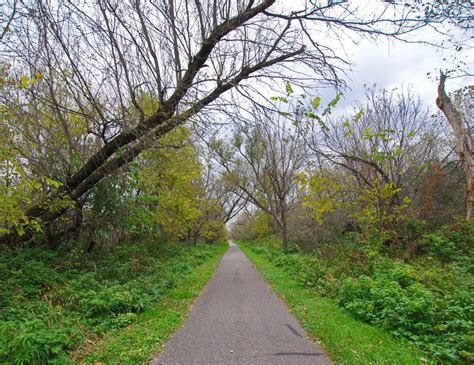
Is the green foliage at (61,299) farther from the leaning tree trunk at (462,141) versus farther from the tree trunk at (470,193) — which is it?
the leaning tree trunk at (462,141)

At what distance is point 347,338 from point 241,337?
65.7 inches

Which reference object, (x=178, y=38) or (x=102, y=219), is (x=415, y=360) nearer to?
(x=178, y=38)

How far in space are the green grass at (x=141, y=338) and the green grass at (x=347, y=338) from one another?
2496 millimetres

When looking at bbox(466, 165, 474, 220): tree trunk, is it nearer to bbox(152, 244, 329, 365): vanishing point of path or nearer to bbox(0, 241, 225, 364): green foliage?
bbox(152, 244, 329, 365): vanishing point of path

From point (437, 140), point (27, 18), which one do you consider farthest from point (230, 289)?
point (437, 140)

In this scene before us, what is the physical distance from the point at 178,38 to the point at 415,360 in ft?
22.4

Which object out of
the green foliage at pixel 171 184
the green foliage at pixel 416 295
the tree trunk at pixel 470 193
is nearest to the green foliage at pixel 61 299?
the green foliage at pixel 171 184

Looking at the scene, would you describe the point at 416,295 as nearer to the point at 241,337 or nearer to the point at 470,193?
the point at 241,337

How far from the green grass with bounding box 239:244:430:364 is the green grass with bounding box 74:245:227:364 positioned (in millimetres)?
2496

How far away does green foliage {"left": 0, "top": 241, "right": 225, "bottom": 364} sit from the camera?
12.1 feet

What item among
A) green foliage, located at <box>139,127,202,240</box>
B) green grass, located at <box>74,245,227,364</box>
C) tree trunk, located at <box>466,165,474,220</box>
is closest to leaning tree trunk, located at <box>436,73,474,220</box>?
tree trunk, located at <box>466,165,474,220</box>

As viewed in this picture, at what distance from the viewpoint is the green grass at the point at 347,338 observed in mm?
3664

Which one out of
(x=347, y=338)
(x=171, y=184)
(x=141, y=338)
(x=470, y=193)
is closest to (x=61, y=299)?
(x=141, y=338)

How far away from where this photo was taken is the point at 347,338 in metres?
4.29
